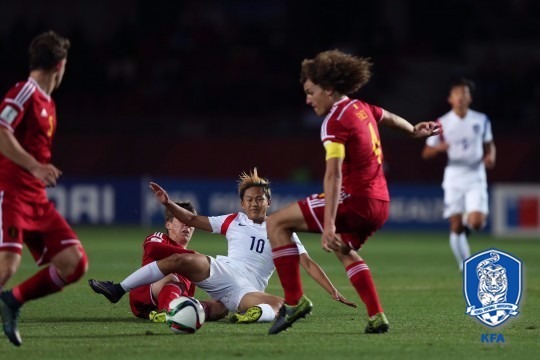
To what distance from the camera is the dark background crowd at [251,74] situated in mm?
22828

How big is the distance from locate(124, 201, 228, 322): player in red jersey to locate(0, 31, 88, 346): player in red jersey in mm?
1379

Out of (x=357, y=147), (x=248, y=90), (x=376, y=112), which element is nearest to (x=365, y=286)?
(x=357, y=147)

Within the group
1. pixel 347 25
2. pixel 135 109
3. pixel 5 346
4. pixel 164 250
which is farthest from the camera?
pixel 347 25

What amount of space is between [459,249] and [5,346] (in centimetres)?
789

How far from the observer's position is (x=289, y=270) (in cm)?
723

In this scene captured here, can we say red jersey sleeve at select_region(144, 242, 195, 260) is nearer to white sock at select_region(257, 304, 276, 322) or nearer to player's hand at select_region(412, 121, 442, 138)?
white sock at select_region(257, 304, 276, 322)

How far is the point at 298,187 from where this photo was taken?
21719 mm

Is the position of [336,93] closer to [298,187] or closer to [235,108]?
[298,187]

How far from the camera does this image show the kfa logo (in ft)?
23.3

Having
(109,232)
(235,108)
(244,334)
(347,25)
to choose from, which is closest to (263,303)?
(244,334)

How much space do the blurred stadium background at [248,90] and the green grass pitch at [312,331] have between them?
366 inches

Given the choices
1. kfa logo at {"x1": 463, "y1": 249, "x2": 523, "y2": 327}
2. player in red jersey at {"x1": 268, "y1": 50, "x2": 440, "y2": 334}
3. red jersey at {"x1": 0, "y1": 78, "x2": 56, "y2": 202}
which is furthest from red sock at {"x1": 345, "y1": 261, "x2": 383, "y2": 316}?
red jersey at {"x1": 0, "y1": 78, "x2": 56, "y2": 202}

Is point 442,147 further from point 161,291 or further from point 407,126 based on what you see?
point 161,291

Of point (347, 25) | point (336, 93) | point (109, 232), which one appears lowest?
point (109, 232)
